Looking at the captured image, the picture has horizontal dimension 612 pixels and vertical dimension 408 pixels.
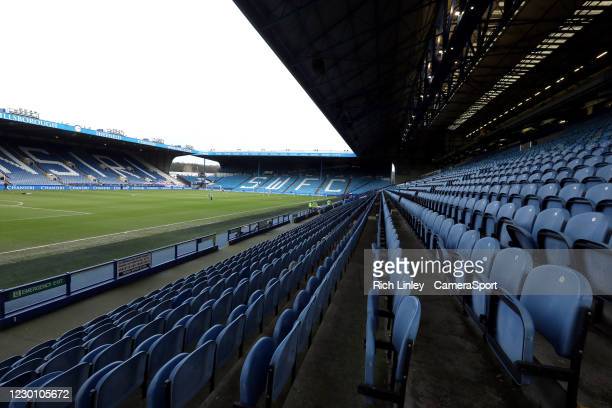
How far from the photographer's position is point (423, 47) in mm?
11227

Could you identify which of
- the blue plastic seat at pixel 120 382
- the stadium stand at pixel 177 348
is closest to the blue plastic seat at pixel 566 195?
the stadium stand at pixel 177 348

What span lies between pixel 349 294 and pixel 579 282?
2.66m

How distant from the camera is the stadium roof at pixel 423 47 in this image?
7625 millimetres

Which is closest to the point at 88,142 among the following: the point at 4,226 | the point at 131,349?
the point at 4,226

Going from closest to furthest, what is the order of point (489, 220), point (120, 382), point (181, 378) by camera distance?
point (181, 378) → point (120, 382) → point (489, 220)

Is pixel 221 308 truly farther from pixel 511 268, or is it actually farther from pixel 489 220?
pixel 489 220

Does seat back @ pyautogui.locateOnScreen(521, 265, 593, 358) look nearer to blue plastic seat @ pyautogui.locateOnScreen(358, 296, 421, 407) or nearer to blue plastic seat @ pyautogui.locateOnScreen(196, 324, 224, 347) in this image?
blue plastic seat @ pyautogui.locateOnScreen(358, 296, 421, 407)

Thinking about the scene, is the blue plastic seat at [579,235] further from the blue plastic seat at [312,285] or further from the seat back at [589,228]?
the blue plastic seat at [312,285]

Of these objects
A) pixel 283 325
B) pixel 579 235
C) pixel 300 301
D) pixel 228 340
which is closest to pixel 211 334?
pixel 228 340

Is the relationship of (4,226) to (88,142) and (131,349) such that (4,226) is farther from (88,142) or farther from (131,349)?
(88,142)

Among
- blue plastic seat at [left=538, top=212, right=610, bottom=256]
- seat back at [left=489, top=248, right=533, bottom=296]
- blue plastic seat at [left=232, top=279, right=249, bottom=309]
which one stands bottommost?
blue plastic seat at [left=232, top=279, right=249, bottom=309]

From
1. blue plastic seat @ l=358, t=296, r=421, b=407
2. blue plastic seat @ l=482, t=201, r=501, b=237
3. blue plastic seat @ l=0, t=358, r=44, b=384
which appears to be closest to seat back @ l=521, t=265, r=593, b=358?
blue plastic seat @ l=358, t=296, r=421, b=407

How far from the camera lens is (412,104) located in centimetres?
1645

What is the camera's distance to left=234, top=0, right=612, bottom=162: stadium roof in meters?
7.62
